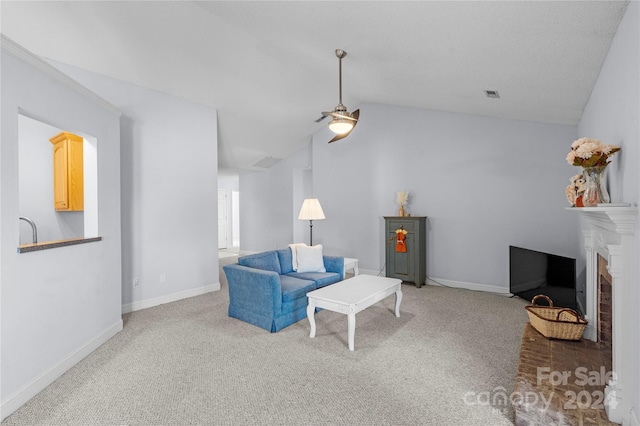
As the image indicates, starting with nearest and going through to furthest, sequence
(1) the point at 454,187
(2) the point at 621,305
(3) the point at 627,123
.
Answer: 1. (2) the point at 621,305
2. (3) the point at 627,123
3. (1) the point at 454,187

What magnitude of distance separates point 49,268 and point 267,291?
6.06 feet

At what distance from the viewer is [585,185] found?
7.60 ft

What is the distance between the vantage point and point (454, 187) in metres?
5.44

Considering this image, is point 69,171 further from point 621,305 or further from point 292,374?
point 621,305

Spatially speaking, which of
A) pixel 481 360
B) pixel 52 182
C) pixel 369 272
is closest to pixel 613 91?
pixel 481 360

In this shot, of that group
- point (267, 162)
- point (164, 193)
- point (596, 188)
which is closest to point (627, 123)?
point (596, 188)

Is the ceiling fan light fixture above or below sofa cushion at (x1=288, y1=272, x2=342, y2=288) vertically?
above

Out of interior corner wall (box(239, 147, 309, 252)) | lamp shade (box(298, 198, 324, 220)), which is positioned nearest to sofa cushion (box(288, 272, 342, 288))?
lamp shade (box(298, 198, 324, 220))

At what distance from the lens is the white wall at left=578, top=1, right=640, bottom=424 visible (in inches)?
68.8

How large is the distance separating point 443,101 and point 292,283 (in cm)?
332

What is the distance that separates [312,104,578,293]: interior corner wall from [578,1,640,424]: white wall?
2.25 m

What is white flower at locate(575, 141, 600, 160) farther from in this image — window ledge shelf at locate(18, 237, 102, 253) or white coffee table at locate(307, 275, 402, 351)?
window ledge shelf at locate(18, 237, 102, 253)

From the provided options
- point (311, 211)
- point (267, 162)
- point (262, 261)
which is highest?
point (267, 162)

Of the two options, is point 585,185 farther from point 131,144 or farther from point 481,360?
point 131,144
